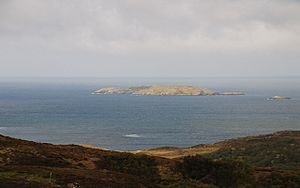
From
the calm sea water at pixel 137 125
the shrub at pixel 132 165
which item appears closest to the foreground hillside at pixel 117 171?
the shrub at pixel 132 165

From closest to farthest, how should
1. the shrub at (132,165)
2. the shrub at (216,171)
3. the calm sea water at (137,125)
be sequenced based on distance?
the shrub at (216,171) < the shrub at (132,165) < the calm sea water at (137,125)

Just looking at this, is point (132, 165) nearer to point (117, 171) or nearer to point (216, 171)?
point (117, 171)

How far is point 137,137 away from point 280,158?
2735 inches

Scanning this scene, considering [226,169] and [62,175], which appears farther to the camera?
[226,169]

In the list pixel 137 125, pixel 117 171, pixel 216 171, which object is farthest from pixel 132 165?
pixel 137 125

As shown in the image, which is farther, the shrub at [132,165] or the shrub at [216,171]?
the shrub at [132,165]

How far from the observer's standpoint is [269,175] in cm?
2975

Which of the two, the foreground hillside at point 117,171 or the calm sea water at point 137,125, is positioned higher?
the foreground hillside at point 117,171

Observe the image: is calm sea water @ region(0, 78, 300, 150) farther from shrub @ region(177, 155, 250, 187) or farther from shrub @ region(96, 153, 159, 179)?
shrub @ region(177, 155, 250, 187)

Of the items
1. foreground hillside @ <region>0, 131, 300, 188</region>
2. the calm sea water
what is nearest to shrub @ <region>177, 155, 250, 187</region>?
foreground hillside @ <region>0, 131, 300, 188</region>

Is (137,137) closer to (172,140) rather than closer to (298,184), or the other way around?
(172,140)

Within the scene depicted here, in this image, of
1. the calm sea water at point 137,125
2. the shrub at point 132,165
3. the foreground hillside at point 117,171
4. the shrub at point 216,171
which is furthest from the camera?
the calm sea water at point 137,125

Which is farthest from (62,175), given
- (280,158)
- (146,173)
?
(280,158)

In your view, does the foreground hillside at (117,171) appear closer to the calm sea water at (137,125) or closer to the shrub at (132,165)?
the shrub at (132,165)
